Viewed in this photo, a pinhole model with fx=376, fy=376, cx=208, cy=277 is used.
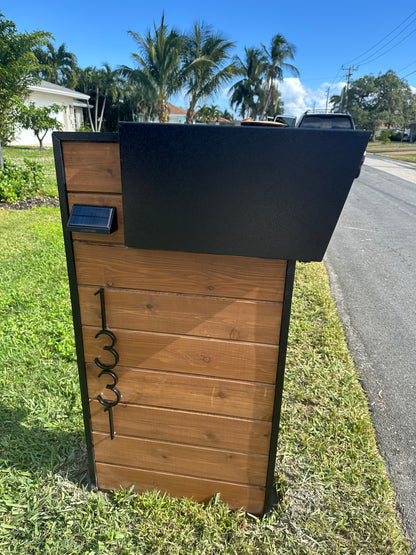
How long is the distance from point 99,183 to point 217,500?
4.83ft

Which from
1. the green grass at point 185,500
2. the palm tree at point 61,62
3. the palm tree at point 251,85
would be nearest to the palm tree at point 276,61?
the palm tree at point 251,85

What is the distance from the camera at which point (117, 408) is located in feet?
5.44

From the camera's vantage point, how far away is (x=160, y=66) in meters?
25.6

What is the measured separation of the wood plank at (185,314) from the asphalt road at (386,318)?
3.96ft

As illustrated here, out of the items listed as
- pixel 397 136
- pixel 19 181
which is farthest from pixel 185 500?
pixel 397 136

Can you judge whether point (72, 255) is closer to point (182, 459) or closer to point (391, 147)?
point (182, 459)

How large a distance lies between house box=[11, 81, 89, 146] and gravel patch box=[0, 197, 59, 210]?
14408 millimetres

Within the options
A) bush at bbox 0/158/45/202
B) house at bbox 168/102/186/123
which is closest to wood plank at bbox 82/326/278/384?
bush at bbox 0/158/45/202

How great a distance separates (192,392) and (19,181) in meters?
7.61

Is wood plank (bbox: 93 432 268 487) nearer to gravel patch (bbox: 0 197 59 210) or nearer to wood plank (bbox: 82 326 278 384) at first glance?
wood plank (bbox: 82 326 278 384)

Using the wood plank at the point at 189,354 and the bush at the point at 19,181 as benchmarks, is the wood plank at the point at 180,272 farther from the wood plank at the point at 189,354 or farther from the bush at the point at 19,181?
the bush at the point at 19,181

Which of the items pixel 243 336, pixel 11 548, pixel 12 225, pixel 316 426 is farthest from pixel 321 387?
pixel 12 225

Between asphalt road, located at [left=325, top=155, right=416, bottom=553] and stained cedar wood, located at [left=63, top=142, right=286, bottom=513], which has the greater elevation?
stained cedar wood, located at [left=63, top=142, right=286, bottom=513]

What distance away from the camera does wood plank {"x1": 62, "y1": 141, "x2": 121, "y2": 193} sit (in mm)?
1299
